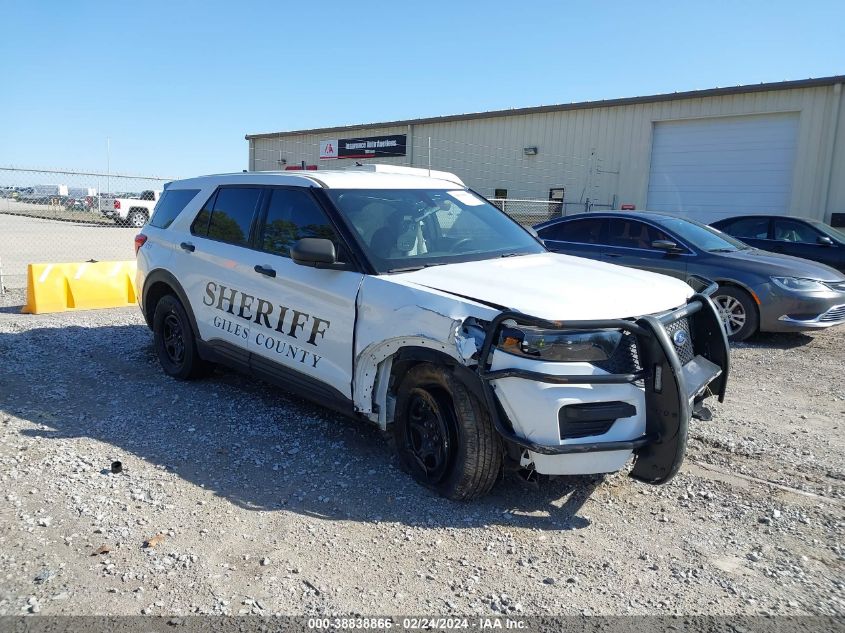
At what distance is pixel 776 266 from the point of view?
7723mm

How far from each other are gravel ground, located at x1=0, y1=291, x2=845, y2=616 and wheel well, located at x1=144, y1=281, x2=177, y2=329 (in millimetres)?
1117

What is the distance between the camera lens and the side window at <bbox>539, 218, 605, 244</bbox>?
8.95m

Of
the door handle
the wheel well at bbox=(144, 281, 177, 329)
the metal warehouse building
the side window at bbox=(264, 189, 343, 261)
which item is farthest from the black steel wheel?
the metal warehouse building

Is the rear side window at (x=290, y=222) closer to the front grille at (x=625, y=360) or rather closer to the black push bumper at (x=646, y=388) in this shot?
the black push bumper at (x=646, y=388)

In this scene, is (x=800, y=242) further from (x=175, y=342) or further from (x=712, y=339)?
(x=175, y=342)

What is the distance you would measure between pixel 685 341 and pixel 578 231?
5.53 meters

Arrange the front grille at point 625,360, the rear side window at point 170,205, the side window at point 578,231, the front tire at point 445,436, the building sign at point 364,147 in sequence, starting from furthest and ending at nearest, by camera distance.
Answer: the building sign at point 364,147, the side window at point 578,231, the rear side window at point 170,205, the front tire at point 445,436, the front grille at point 625,360

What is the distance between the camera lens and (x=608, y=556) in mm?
3248

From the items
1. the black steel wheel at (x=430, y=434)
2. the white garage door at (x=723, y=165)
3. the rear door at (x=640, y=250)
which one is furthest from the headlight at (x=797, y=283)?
the white garage door at (x=723, y=165)

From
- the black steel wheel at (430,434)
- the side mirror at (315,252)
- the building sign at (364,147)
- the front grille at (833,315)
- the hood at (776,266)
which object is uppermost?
the building sign at (364,147)

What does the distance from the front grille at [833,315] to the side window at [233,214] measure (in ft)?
21.3

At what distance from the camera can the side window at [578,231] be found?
8953 mm

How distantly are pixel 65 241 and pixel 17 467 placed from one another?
64.6ft

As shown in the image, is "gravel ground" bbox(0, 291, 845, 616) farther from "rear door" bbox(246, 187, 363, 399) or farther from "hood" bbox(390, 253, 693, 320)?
"hood" bbox(390, 253, 693, 320)
